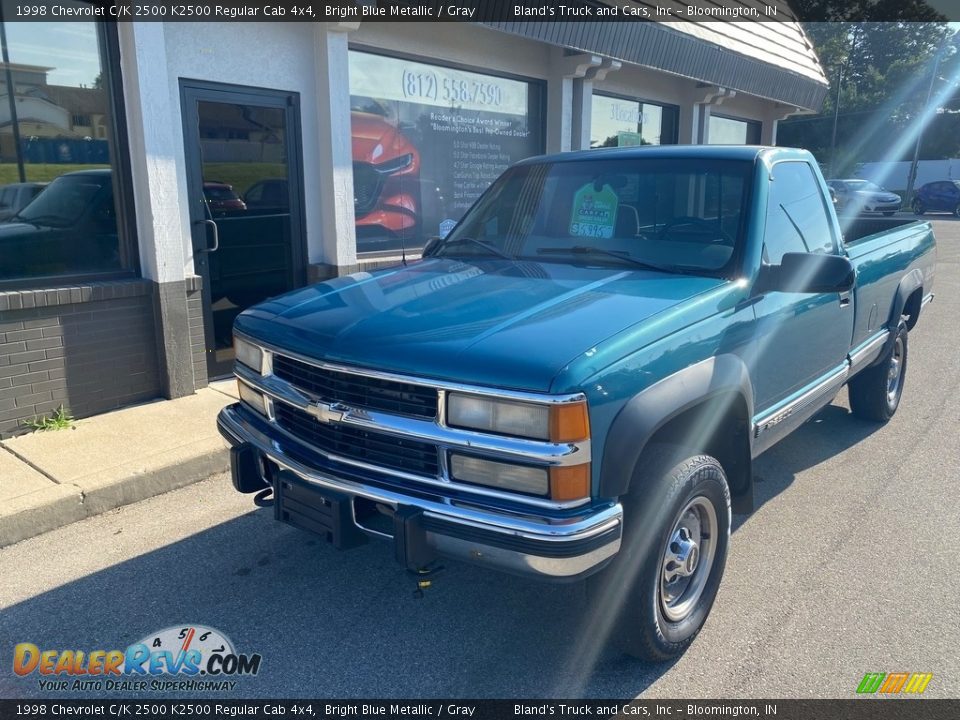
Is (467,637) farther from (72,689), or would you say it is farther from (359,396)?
(72,689)

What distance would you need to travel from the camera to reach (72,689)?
289 cm

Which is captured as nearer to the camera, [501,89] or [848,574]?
[848,574]

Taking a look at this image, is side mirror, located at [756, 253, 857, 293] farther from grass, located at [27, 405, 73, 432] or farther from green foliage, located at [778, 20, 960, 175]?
green foliage, located at [778, 20, 960, 175]

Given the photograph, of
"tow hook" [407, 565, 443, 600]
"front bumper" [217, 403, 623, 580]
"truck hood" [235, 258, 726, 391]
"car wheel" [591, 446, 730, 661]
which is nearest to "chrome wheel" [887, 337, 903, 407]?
"truck hood" [235, 258, 726, 391]

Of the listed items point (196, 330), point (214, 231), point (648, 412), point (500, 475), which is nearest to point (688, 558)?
point (648, 412)

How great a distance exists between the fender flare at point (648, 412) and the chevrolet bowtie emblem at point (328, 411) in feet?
3.24

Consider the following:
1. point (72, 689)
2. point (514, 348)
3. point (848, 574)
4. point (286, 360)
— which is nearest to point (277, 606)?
point (72, 689)

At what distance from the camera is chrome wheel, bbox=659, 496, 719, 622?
2961 millimetres

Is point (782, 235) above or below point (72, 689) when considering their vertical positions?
above

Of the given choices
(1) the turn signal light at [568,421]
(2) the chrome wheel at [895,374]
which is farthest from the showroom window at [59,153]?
(2) the chrome wheel at [895,374]

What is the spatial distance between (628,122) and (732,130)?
4.14 metres

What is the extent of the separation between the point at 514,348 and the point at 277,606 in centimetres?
172

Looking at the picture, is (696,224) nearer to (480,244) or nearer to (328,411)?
(480,244)

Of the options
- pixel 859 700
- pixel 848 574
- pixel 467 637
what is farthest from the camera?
pixel 848 574
